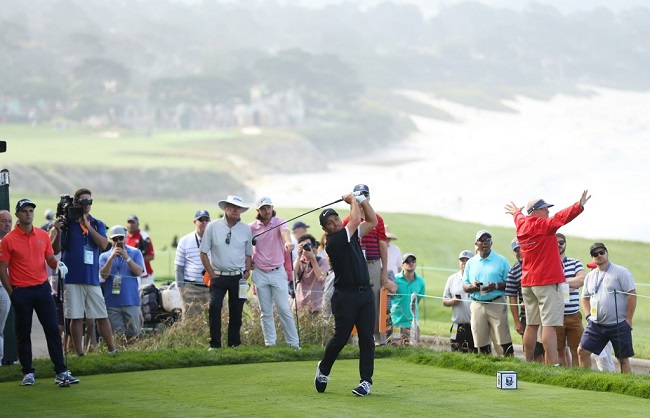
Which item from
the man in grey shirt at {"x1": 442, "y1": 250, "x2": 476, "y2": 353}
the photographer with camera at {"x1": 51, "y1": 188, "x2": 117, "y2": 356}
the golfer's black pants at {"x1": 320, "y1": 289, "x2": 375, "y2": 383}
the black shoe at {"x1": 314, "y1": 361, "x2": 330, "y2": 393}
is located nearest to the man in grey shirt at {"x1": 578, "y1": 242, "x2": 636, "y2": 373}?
the man in grey shirt at {"x1": 442, "y1": 250, "x2": 476, "y2": 353}

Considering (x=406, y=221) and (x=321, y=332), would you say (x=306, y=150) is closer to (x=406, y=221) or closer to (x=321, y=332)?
(x=406, y=221)

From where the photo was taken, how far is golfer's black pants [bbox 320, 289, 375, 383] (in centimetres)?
1069

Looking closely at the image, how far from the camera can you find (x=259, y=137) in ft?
447

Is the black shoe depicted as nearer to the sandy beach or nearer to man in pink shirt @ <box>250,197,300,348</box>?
man in pink shirt @ <box>250,197,300,348</box>

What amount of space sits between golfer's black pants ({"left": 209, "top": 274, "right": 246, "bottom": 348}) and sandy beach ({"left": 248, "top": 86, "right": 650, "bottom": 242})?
1838 inches

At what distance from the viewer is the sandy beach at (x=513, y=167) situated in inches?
2987

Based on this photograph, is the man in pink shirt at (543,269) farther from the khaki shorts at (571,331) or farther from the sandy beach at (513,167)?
the sandy beach at (513,167)

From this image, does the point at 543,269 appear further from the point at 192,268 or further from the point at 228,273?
the point at 192,268

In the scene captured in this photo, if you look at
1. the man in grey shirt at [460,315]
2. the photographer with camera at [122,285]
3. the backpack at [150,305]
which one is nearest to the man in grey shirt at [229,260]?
the photographer with camera at [122,285]

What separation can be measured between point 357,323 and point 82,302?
4.14 m

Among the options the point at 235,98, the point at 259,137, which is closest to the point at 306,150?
the point at 259,137

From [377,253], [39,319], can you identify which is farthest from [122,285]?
[39,319]

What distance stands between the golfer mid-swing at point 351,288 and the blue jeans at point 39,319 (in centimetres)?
265

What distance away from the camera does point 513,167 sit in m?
107
